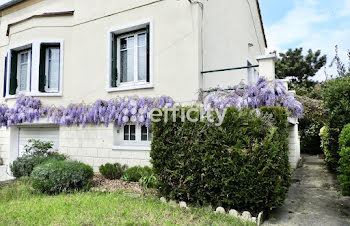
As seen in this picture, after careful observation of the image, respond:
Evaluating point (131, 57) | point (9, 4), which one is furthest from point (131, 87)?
point (9, 4)

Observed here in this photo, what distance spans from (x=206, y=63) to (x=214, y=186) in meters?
3.88

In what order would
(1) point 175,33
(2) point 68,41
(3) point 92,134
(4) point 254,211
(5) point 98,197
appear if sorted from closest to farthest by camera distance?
(4) point 254,211 < (5) point 98,197 < (1) point 175,33 < (3) point 92,134 < (2) point 68,41

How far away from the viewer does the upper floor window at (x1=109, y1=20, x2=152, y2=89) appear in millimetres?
7602

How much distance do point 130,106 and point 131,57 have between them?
1805mm

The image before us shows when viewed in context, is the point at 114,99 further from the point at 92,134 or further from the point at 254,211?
the point at 254,211

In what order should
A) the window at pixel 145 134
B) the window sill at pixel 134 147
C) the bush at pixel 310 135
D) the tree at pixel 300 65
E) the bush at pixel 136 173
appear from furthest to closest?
the tree at pixel 300 65
the bush at pixel 310 135
the window at pixel 145 134
the window sill at pixel 134 147
the bush at pixel 136 173

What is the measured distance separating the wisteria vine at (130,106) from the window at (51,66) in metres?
0.74

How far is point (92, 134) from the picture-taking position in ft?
26.7

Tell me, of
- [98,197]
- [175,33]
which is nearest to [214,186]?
[98,197]

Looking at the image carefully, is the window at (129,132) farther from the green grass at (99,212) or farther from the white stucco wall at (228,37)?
the white stucco wall at (228,37)

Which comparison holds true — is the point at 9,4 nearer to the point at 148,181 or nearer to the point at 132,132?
the point at 132,132

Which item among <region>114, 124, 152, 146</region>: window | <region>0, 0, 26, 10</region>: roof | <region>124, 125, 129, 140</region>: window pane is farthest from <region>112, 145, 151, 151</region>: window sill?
<region>0, 0, 26, 10</region>: roof

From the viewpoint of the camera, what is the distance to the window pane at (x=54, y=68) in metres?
9.26

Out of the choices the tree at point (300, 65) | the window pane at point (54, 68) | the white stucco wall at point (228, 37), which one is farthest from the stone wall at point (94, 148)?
the tree at point (300, 65)
